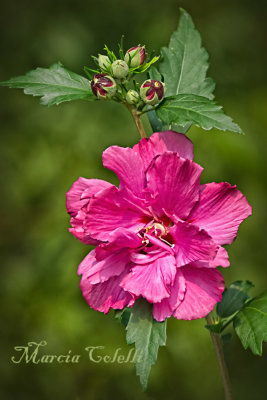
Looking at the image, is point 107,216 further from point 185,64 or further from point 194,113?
point 185,64

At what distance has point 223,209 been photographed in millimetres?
1256

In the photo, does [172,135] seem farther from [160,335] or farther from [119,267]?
[160,335]

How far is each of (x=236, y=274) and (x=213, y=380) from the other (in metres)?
0.59

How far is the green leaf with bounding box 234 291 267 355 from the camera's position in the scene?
4.67 ft

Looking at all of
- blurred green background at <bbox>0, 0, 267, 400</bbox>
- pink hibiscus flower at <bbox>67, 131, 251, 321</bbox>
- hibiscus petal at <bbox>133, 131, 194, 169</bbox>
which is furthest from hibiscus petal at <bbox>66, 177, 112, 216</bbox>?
blurred green background at <bbox>0, 0, 267, 400</bbox>

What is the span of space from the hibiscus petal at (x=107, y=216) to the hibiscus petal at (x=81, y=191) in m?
0.04

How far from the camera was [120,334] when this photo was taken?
297cm

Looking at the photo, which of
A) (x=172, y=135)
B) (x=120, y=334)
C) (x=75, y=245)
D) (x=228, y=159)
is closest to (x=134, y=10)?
(x=228, y=159)

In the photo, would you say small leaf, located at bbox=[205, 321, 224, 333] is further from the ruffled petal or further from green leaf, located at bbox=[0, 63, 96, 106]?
green leaf, located at bbox=[0, 63, 96, 106]

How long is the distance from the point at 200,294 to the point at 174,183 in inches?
10.0

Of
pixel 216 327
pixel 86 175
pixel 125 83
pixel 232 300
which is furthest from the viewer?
pixel 86 175

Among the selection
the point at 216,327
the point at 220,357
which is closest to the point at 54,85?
the point at 216,327

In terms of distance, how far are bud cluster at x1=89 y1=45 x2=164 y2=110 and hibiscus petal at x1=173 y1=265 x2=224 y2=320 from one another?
419mm

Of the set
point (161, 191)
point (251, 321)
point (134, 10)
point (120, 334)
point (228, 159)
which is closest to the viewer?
point (161, 191)
